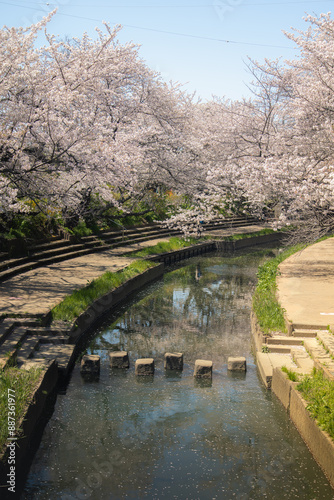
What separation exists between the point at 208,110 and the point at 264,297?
37301 millimetres

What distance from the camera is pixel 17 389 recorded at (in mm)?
8500

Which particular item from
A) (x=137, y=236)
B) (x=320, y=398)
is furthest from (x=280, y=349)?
(x=137, y=236)

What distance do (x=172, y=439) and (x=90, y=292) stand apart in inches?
290

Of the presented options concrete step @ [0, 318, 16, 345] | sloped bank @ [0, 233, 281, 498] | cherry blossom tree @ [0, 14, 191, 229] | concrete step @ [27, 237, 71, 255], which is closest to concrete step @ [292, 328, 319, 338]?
sloped bank @ [0, 233, 281, 498]

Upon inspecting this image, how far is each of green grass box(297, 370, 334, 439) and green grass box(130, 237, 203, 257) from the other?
15126mm

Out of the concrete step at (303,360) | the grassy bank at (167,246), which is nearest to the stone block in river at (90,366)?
the concrete step at (303,360)

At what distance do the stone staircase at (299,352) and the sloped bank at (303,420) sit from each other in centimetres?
15

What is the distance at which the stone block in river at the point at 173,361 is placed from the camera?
468 inches

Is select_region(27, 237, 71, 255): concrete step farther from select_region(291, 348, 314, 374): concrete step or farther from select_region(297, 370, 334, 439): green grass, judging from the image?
select_region(297, 370, 334, 439): green grass

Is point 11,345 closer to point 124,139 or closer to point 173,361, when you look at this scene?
point 173,361

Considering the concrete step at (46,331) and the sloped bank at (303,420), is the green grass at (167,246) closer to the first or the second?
the concrete step at (46,331)

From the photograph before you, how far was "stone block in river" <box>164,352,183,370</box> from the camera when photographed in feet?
39.0

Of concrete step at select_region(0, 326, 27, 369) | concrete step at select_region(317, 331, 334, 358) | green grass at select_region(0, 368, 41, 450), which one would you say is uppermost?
concrete step at select_region(0, 326, 27, 369)

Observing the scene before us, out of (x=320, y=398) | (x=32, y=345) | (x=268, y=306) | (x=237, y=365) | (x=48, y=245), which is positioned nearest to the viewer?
(x=320, y=398)
